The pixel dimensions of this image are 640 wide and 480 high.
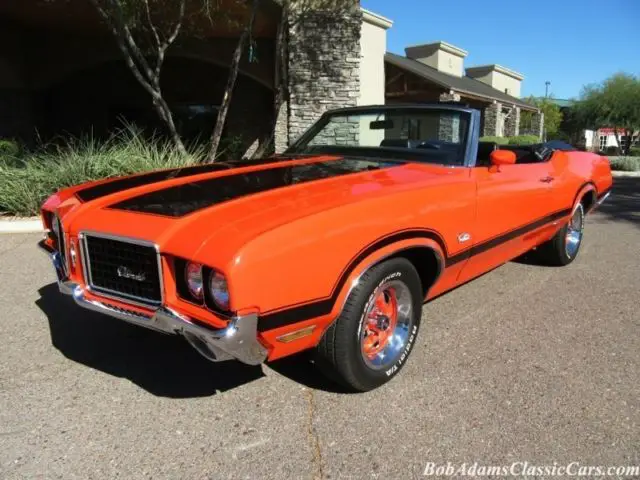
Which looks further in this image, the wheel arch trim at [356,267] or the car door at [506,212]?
the car door at [506,212]

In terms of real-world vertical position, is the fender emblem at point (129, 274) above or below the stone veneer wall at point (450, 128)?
below

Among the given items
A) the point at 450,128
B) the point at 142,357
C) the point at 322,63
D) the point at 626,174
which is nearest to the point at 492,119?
the point at 626,174

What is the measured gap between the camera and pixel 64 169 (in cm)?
784

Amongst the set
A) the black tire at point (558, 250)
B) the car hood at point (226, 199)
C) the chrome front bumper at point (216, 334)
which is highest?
the car hood at point (226, 199)

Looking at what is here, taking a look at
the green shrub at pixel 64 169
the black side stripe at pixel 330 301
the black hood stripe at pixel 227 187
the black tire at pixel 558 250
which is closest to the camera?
the black side stripe at pixel 330 301

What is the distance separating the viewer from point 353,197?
281 cm

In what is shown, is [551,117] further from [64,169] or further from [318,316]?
[318,316]

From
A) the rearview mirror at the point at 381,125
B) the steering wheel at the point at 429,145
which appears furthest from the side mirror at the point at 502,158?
the rearview mirror at the point at 381,125

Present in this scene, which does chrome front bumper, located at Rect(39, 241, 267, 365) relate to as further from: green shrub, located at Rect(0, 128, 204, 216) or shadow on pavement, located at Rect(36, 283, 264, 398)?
green shrub, located at Rect(0, 128, 204, 216)

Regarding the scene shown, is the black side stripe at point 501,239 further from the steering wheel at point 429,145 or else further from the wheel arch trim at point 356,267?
the steering wheel at point 429,145

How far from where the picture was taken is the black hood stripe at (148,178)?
319 cm

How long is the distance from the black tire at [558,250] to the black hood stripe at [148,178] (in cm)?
264

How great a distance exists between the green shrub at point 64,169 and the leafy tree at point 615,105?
93.3 feet

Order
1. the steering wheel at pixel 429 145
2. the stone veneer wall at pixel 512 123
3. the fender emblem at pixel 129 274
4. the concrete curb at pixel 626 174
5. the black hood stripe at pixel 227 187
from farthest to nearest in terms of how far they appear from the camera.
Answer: the stone veneer wall at pixel 512 123 < the concrete curb at pixel 626 174 < the steering wheel at pixel 429 145 < the black hood stripe at pixel 227 187 < the fender emblem at pixel 129 274
